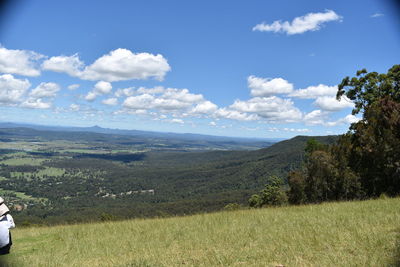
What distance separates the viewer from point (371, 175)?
27.2 m

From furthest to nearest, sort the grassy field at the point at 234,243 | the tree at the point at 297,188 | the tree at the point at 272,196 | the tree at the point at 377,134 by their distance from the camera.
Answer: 1. the tree at the point at 272,196
2. the tree at the point at 297,188
3. the tree at the point at 377,134
4. the grassy field at the point at 234,243

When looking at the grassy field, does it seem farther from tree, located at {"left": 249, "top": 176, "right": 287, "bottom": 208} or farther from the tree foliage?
tree, located at {"left": 249, "top": 176, "right": 287, "bottom": 208}

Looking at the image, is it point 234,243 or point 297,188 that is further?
point 297,188

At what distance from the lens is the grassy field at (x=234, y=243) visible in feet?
17.1

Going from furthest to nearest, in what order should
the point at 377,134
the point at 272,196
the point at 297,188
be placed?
the point at 272,196, the point at 297,188, the point at 377,134

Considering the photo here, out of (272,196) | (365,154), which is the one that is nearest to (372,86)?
(365,154)

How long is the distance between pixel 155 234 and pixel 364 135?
23.3 m

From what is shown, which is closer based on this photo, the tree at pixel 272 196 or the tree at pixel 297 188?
the tree at pixel 297 188

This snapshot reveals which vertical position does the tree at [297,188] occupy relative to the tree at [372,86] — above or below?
below

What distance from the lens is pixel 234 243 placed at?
673 cm

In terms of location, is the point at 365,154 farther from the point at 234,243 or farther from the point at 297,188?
the point at 234,243

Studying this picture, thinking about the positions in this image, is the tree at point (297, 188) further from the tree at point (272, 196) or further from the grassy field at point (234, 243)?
the grassy field at point (234, 243)

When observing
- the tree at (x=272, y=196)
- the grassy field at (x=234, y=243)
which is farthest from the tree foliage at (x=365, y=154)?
the grassy field at (x=234, y=243)

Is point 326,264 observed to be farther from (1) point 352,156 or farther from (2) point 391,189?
(1) point 352,156
